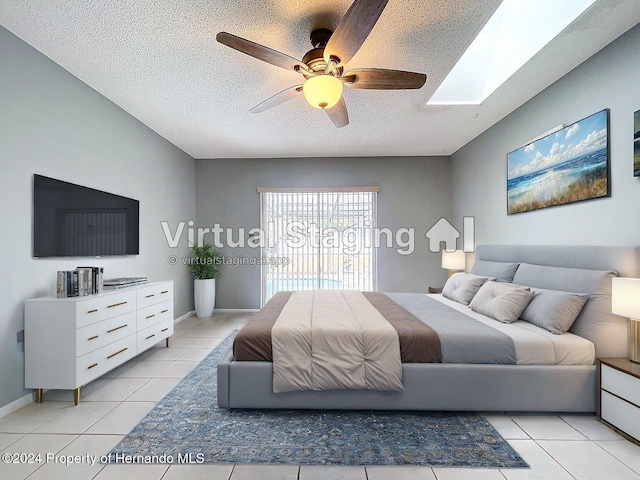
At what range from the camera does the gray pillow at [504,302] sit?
254 cm

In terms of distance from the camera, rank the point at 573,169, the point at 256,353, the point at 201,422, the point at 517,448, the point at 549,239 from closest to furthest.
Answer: the point at 517,448 < the point at 201,422 < the point at 256,353 < the point at 573,169 < the point at 549,239

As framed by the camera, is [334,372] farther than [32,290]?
No

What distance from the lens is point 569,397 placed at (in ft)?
6.94

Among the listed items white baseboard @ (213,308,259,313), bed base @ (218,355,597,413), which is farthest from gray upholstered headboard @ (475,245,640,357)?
white baseboard @ (213,308,259,313)

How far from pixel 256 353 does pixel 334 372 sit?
0.57 metres

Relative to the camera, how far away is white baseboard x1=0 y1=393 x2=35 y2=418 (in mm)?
2146

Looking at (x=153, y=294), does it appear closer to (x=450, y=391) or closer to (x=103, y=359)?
(x=103, y=359)

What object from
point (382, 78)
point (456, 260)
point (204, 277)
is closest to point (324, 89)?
point (382, 78)

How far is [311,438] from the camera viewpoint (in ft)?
6.24

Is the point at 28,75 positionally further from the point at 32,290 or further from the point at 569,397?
the point at 569,397

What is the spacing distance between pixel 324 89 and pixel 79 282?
2.38m

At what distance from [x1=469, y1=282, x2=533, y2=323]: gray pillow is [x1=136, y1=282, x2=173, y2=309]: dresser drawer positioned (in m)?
3.21

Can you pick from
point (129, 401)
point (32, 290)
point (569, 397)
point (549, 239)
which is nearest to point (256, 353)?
point (129, 401)

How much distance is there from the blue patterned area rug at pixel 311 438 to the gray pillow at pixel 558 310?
861mm
